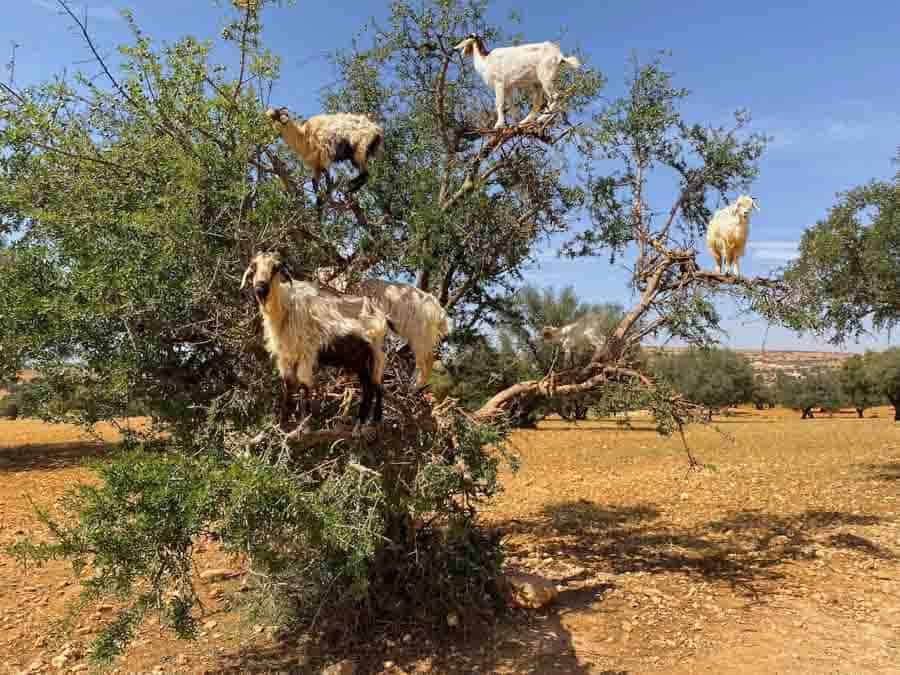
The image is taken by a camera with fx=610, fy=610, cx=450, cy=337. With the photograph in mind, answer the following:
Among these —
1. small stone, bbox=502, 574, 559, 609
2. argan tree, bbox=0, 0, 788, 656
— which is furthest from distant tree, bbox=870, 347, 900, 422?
small stone, bbox=502, 574, 559, 609

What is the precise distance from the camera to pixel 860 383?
128 ft

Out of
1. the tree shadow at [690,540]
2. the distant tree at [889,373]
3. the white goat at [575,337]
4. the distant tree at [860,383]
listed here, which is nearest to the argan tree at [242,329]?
the tree shadow at [690,540]

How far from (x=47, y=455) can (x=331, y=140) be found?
45.3ft

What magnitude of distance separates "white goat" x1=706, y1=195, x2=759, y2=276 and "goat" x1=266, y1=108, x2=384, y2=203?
377cm

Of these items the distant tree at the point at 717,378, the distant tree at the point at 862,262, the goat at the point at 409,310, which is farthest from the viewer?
the distant tree at the point at 717,378

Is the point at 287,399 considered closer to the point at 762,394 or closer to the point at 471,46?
the point at 471,46

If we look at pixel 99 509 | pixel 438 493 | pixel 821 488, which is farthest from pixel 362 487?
pixel 821 488

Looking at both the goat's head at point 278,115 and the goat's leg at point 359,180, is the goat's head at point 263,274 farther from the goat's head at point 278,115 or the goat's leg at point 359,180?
the goat's leg at point 359,180

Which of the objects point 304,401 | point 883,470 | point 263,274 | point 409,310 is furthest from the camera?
point 883,470

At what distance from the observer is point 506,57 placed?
7.05 m

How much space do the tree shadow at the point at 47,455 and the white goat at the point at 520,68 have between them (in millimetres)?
10235

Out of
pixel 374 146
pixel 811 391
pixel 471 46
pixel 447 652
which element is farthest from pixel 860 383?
pixel 374 146

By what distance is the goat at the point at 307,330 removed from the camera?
384 centimetres

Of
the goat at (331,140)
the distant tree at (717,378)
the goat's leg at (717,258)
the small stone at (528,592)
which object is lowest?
the small stone at (528,592)
